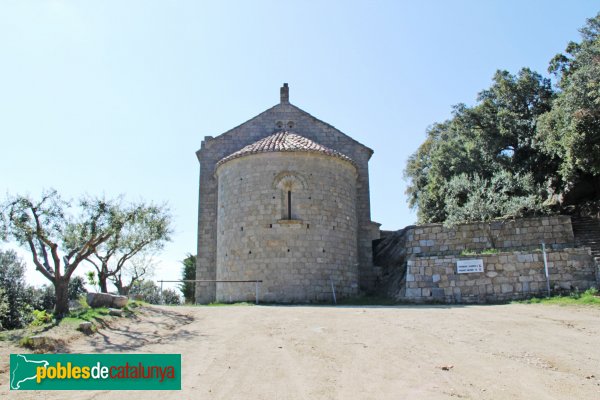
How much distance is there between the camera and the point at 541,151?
24.6 meters

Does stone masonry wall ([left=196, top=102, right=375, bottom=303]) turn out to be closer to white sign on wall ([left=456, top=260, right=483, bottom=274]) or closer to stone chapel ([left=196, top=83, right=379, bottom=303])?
stone chapel ([left=196, top=83, right=379, bottom=303])

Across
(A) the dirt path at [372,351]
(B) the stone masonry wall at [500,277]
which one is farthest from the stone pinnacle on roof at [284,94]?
(A) the dirt path at [372,351]

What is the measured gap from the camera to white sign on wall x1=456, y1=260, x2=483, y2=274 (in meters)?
17.6

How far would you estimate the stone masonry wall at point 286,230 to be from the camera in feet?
64.0

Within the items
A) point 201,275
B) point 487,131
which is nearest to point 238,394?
point 201,275

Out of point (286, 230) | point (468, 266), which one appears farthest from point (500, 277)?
point (286, 230)

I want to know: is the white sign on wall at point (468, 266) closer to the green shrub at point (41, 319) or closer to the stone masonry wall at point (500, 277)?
the stone masonry wall at point (500, 277)

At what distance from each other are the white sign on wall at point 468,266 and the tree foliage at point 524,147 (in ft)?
11.3

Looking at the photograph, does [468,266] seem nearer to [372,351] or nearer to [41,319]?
[372,351]

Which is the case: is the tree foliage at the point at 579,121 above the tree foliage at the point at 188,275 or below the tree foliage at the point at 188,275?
above

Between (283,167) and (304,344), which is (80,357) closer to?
(304,344)

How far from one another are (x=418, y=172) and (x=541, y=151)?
1317 centimetres

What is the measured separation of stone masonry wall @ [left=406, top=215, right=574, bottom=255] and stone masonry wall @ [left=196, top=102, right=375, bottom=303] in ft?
11.2

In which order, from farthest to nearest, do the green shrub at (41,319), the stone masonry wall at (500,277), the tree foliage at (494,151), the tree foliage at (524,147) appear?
the tree foliage at (494,151), the tree foliage at (524,147), the stone masonry wall at (500,277), the green shrub at (41,319)
